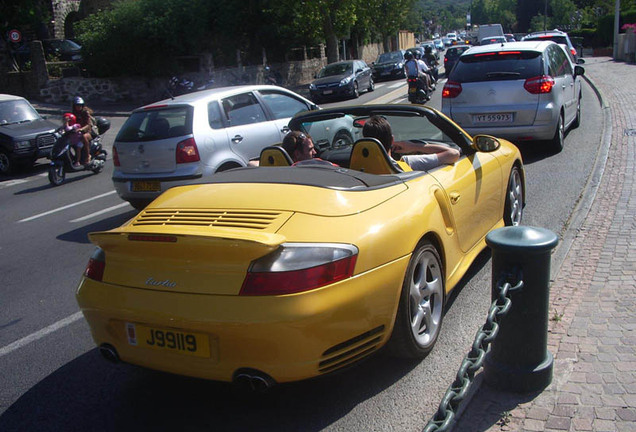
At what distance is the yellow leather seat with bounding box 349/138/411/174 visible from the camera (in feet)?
14.3

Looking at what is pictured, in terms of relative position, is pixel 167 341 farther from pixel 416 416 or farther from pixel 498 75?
pixel 498 75

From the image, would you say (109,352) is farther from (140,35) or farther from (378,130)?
(140,35)

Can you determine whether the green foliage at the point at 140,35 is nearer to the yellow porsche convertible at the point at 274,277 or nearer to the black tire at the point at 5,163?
the black tire at the point at 5,163

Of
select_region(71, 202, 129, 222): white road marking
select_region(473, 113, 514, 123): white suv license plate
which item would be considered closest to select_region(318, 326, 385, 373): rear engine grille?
select_region(71, 202, 129, 222): white road marking

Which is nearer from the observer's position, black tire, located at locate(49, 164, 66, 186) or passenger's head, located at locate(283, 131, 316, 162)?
passenger's head, located at locate(283, 131, 316, 162)

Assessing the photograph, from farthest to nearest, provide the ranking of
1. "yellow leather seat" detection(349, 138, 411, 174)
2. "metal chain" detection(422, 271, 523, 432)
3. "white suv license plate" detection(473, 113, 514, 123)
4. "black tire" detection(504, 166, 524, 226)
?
1. "white suv license plate" detection(473, 113, 514, 123)
2. "black tire" detection(504, 166, 524, 226)
3. "yellow leather seat" detection(349, 138, 411, 174)
4. "metal chain" detection(422, 271, 523, 432)

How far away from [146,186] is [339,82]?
18.9 metres

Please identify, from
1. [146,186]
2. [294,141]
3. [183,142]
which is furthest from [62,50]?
[294,141]

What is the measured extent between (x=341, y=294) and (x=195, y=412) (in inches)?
43.8

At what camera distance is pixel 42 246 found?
308 inches

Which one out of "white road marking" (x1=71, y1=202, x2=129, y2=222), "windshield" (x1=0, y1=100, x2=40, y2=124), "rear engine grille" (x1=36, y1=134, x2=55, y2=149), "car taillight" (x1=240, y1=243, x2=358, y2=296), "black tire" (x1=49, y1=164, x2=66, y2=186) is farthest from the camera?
"windshield" (x1=0, y1=100, x2=40, y2=124)

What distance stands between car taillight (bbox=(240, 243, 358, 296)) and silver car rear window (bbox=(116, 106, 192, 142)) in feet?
17.6

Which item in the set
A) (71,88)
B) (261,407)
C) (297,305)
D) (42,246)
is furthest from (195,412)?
(71,88)

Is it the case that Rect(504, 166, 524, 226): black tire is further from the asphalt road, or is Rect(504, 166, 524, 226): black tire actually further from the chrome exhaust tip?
the chrome exhaust tip
